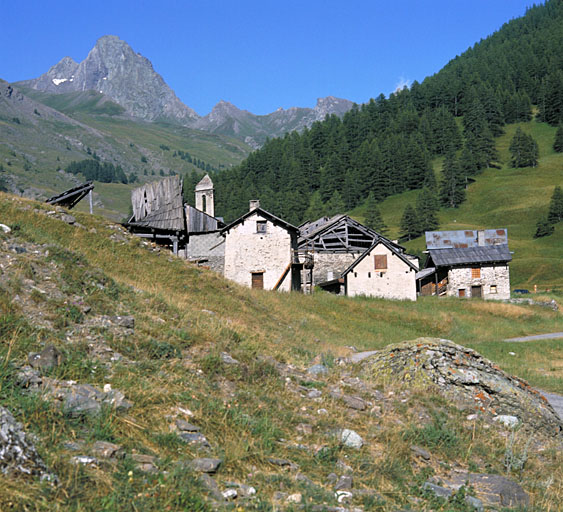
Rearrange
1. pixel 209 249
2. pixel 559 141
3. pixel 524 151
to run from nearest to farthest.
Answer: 1. pixel 209 249
2. pixel 524 151
3. pixel 559 141

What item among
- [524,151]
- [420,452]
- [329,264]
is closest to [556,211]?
[524,151]

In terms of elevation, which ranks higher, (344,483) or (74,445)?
(74,445)

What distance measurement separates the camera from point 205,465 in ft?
19.7

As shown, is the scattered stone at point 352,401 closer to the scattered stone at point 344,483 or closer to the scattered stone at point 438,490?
the scattered stone at point 438,490

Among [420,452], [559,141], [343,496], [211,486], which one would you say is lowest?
[420,452]

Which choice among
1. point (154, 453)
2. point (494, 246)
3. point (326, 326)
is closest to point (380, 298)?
point (326, 326)

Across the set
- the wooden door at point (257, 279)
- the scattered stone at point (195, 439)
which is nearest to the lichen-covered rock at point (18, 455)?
the scattered stone at point (195, 439)

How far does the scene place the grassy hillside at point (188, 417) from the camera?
5.46 meters

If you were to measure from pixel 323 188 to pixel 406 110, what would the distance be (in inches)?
2004

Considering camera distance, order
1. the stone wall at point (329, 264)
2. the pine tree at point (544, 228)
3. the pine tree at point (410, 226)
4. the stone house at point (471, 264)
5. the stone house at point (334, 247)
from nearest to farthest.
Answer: the stone house at point (471, 264) < the stone house at point (334, 247) < the stone wall at point (329, 264) < the pine tree at point (544, 228) < the pine tree at point (410, 226)

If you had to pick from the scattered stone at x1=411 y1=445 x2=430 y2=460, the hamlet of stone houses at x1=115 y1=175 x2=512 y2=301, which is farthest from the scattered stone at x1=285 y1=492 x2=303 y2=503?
the hamlet of stone houses at x1=115 y1=175 x2=512 y2=301

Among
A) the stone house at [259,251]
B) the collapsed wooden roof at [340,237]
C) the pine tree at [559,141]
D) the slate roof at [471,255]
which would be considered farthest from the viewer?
the pine tree at [559,141]

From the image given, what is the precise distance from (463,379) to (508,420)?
1400mm

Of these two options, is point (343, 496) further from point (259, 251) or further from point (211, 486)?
point (259, 251)
